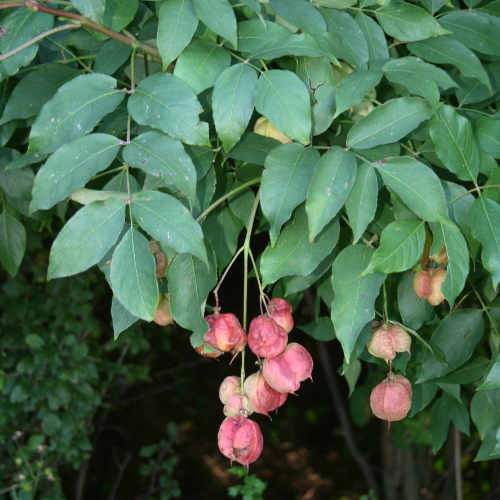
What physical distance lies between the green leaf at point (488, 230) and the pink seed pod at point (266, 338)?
29 centimetres

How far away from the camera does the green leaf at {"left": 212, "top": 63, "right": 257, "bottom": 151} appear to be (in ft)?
3.79

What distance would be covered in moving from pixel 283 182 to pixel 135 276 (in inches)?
9.0

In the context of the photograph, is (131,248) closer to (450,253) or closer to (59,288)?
(450,253)

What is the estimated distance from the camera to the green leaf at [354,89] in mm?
1172

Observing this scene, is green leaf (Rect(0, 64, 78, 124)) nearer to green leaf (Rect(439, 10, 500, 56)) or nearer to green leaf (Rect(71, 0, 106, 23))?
green leaf (Rect(71, 0, 106, 23))

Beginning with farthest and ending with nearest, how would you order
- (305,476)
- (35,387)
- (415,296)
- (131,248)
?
(305,476) < (35,387) < (415,296) < (131,248)

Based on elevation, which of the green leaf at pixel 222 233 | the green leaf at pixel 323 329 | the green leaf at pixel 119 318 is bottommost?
the green leaf at pixel 323 329

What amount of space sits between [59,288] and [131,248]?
195cm

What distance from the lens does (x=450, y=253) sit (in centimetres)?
116

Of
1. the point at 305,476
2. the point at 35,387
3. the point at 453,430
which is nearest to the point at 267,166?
the point at 35,387

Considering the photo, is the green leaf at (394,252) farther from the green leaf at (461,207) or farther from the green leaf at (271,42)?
the green leaf at (271,42)

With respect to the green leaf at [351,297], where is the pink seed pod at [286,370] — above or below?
below

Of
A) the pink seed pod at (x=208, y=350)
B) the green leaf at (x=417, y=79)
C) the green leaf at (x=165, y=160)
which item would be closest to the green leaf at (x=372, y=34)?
the green leaf at (x=417, y=79)

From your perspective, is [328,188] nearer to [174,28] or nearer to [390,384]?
Result: [174,28]
